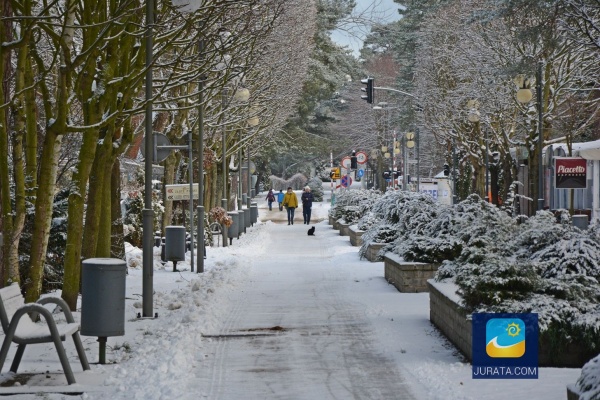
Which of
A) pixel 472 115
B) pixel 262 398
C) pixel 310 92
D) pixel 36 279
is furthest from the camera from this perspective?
pixel 310 92

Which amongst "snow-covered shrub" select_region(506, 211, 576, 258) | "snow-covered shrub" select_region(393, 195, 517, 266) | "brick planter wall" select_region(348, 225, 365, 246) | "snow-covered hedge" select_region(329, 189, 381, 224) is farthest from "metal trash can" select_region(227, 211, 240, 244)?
"snow-covered shrub" select_region(506, 211, 576, 258)

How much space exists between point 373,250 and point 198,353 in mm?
14456

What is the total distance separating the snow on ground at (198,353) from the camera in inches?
379

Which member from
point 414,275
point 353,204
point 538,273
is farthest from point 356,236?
point 538,273

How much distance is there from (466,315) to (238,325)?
12.7 ft

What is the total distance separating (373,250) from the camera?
85.4ft

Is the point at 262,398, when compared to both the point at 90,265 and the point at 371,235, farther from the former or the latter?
the point at 371,235

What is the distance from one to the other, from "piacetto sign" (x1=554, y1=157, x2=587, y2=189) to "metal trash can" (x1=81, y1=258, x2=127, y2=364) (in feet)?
66.4

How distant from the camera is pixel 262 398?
31.0 ft

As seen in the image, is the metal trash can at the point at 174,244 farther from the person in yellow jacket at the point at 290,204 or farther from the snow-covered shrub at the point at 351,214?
the person in yellow jacket at the point at 290,204

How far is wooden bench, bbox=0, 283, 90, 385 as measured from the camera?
9547mm

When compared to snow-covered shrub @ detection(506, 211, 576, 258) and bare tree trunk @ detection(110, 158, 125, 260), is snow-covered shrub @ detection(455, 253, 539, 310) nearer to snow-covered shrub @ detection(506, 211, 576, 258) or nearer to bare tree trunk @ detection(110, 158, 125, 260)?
snow-covered shrub @ detection(506, 211, 576, 258)

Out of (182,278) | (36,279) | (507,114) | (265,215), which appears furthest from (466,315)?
(265,215)

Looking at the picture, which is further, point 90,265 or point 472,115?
point 472,115
